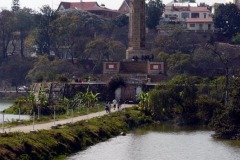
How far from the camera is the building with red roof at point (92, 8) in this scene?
115m

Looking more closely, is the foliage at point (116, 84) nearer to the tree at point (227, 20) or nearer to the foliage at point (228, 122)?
the foliage at point (228, 122)

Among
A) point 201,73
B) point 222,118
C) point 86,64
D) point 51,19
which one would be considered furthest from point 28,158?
point 51,19

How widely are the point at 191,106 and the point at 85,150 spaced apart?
57.2 feet


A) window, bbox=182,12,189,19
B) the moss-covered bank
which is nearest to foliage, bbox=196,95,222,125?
the moss-covered bank

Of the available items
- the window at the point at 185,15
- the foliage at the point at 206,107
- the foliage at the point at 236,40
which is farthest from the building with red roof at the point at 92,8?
A: the foliage at the point at 206,107

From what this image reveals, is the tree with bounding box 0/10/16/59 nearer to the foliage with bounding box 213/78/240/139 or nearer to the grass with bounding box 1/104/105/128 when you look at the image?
the grass with bounding box 1/104/105/128

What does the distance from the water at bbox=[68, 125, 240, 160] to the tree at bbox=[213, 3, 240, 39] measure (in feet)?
170

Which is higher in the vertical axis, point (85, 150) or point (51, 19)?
Result: point (51, 19)

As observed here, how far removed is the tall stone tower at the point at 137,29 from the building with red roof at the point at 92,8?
107ft

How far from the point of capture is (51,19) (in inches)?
4104

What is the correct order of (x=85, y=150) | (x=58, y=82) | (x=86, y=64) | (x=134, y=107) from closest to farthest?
(x=85, y=150) < (x=134, y=107) < (x=58, y=82) < (x=86, y=64)

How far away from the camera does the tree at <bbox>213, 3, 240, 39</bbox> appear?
10344cm

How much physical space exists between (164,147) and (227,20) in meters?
61.1

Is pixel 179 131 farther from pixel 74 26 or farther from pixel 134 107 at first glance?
pixel 74 26
